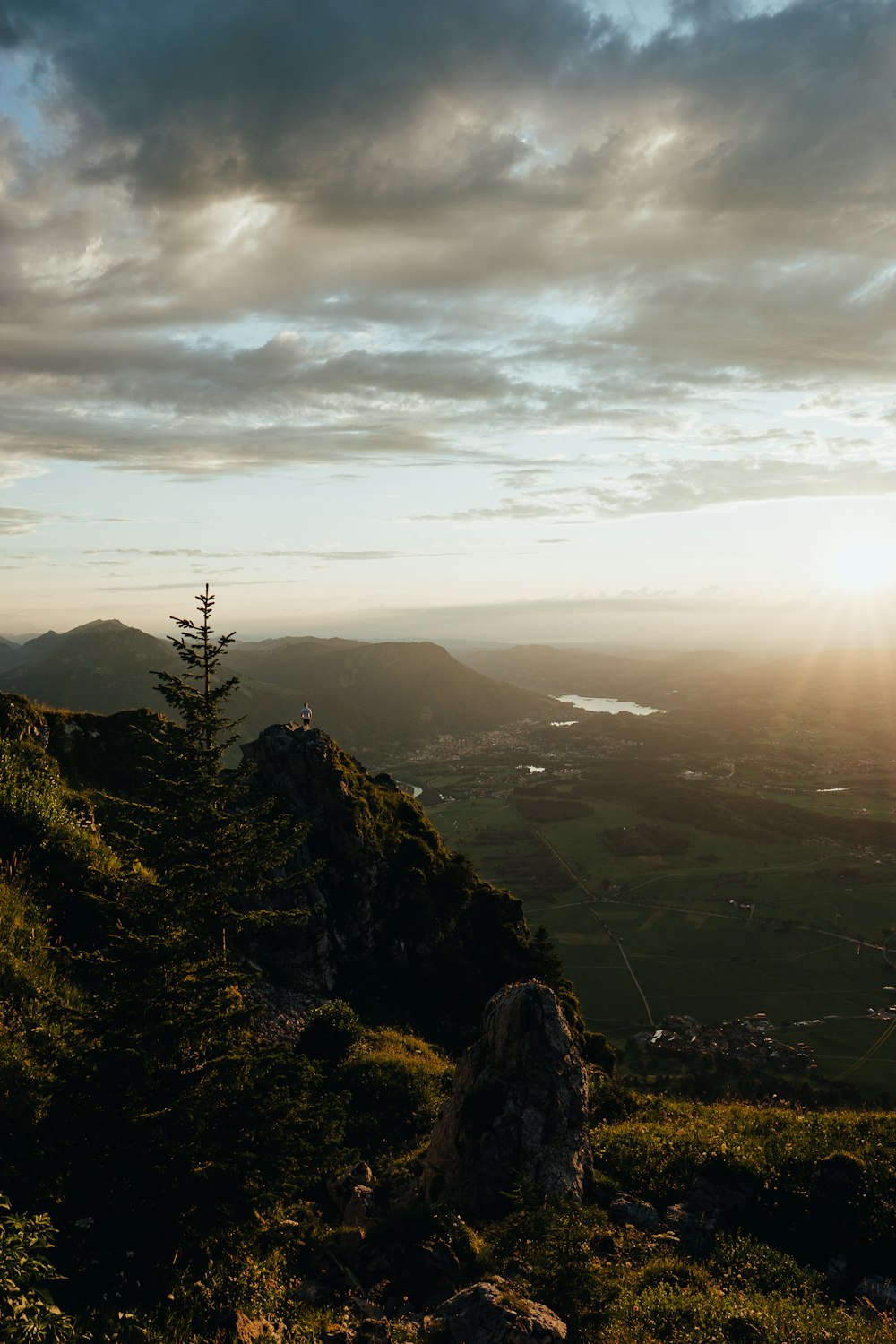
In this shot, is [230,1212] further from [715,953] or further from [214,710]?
[715,953]

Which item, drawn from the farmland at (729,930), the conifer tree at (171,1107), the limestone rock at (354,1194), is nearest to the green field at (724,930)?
the farmland at (729,930)

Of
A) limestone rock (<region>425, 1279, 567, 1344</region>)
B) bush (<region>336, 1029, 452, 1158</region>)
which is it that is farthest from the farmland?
limestone rock (<region>425, 1279, 567, 1344</region>)

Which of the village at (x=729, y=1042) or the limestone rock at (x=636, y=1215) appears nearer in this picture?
the limestone rock at (x=636, y=1215)

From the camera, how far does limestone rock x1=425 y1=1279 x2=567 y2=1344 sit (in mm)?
11297

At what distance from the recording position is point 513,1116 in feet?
62.7

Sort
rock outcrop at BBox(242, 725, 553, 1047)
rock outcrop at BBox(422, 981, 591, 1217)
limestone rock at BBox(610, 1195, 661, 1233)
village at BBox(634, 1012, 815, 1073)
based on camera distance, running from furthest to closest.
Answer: village at BBox(634, 1012, 815, 1073) < rock outcrop at BBox(242, 725, 553, 1047) < rock outcrop at BBox(422, 981, 591, 1217) < limestone rock at BBox(610, 1195, 661, 1233)

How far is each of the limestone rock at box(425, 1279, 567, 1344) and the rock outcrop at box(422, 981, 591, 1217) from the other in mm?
4764

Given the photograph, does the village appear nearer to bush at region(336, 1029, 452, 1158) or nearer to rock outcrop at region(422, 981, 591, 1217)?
bush at region(336, 1029, 452, 1158)

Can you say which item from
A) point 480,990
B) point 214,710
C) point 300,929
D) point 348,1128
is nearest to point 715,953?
point 480,990

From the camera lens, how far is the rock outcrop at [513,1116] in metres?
18.0

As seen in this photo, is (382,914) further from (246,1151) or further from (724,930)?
(724,930)

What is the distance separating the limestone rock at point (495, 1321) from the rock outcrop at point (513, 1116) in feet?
15.6

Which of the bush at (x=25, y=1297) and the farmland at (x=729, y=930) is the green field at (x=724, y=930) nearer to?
the farmland at (x=729, y=930)

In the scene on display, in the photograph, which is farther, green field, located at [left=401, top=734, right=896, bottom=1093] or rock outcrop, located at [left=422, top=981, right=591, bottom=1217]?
green field, located at [left=401, top=734, right=896, bottom=1093]
